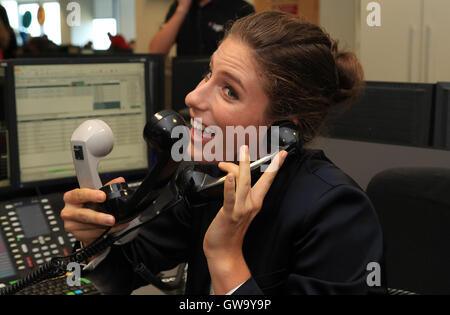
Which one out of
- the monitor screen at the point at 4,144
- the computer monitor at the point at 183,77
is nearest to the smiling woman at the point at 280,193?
the monitor screen at the point at 4,144

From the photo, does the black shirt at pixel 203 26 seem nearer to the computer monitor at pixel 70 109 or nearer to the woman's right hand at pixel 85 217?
the computer monitor at pixel 70 109

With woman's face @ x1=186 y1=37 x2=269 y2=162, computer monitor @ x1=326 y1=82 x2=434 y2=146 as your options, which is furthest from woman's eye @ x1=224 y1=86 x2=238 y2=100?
computer monitor @ x1=326 y1=82 x2=434 y2=146

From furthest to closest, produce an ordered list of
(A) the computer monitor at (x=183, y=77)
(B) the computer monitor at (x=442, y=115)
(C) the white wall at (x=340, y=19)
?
(C) the white wall at (x=340, y=19)
(A) the computer monitor at (x=183, y=77)
(B) the computer monitor at (x=442, y=115)

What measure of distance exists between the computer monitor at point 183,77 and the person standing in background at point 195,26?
24.2 inches

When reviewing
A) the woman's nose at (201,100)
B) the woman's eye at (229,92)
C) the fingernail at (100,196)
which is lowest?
the fingernail at (100,196)

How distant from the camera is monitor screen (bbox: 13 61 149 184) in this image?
146cm

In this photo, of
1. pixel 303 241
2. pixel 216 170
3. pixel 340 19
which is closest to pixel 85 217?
pixel 216 170

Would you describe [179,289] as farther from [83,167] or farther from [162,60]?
[162,60]

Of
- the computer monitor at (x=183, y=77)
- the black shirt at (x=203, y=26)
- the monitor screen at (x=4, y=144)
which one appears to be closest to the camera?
the monitor screen at (x=4, y=144)

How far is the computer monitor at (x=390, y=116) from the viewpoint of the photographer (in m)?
1.17

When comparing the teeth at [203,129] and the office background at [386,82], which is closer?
the teeth at [203,129]

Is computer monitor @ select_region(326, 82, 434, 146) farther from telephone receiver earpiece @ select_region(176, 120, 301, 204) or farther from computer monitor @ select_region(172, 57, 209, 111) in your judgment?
computer monitor @ select_region(172, 57, 209, 111)

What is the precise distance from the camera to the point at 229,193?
0.77 meters

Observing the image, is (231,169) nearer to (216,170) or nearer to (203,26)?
(216,170)
